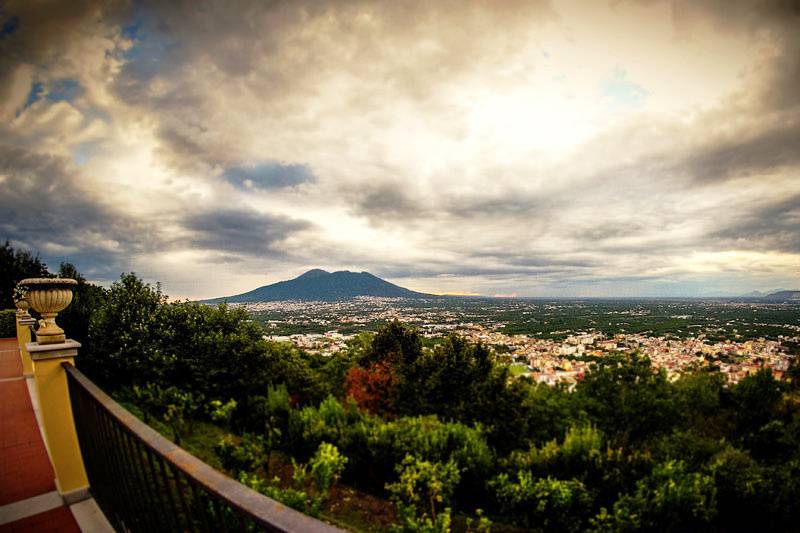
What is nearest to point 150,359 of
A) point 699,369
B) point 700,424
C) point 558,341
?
point 700,424

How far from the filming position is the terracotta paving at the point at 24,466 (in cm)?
349

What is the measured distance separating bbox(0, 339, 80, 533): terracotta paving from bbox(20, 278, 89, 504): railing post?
29 centimetres

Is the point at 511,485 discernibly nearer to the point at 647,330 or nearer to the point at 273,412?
the point at 273,412

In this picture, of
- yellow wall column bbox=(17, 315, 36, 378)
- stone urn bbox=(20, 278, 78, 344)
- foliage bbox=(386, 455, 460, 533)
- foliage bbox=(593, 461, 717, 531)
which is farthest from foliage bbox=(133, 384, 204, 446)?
foliage bbox=(593, 461, 717, 531)

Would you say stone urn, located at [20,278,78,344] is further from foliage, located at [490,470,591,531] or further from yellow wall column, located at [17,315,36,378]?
foliage, located at [490,470,591,531]

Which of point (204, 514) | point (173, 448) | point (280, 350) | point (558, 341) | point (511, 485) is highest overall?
point (173, 448)

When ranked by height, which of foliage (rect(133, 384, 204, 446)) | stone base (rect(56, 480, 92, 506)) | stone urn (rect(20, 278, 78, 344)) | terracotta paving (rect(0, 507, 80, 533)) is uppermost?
stone urn (rect(20, 278, 78, 344))

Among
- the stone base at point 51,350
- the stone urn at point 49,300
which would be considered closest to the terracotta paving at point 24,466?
the stone base at point 51,350

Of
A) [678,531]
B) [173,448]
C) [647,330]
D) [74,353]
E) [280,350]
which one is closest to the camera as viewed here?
[173,448]

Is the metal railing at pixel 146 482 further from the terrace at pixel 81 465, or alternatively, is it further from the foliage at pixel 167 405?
the foliage at pixel 167 405

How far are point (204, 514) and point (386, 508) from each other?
7.38m

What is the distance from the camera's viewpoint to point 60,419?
3.64 m

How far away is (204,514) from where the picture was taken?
5.26 feet

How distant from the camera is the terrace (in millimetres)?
1984
